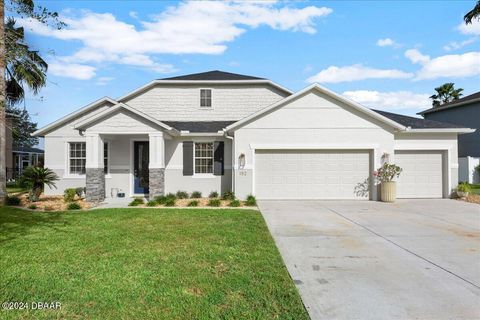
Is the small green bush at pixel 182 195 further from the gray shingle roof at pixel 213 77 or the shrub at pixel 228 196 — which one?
the gray shingle roof at pixel 213 77

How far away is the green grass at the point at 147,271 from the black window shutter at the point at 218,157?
6.87 metres

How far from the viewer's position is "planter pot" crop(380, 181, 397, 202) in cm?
1414

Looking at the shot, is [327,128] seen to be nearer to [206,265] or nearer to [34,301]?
[206,265]

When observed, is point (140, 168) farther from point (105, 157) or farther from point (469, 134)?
point (469, 134)

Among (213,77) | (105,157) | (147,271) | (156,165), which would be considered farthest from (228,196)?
(147,271)

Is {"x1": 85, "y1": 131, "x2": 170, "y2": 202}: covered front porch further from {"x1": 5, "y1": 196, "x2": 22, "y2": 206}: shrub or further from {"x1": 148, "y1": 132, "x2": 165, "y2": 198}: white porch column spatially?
{"x1": 5, "y1": 196, "x2": 22, "y2": 206}: shrub

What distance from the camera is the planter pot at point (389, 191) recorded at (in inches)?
557

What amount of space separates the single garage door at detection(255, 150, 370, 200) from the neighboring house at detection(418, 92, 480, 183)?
43.9 ft

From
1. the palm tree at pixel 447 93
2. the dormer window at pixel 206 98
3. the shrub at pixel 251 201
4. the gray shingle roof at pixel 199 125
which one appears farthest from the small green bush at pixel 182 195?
the palm tree at pixel 447 93

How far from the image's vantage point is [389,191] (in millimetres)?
14156

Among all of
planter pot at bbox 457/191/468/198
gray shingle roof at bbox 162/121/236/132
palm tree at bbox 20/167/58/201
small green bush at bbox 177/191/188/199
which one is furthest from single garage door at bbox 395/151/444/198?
palm tree at bbox 20/167/58/201

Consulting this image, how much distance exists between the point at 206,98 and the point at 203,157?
13.1 feet

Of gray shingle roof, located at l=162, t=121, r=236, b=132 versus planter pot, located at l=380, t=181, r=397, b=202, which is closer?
planter pot, located at l=380, t=181, r=397, b=202

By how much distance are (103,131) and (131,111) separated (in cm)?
145
